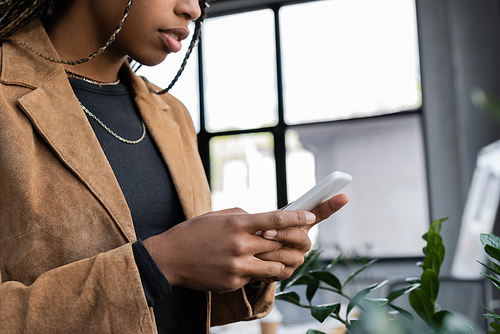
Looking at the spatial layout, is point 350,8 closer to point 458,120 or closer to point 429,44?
point 429,44

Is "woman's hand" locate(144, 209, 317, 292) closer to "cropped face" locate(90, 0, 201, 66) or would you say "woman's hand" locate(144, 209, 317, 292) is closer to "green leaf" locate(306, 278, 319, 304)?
"green leaf" locate(306, 278, 319, 304)

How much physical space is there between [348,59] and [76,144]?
3.74 m

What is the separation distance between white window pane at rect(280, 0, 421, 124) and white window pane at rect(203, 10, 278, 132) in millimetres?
171

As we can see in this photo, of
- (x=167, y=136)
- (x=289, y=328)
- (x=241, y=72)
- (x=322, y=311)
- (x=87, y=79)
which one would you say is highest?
(x=241, y=72)

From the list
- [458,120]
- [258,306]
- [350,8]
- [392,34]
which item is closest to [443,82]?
[458,120]

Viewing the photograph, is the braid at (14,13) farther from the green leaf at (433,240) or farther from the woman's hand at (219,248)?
the green leaf at (433,240)

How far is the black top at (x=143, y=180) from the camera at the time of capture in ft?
2.70

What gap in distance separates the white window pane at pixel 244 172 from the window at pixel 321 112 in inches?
0.4

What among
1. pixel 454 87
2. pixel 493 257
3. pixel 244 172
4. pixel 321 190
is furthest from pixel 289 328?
pixel 454 87

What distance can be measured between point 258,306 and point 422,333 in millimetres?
709

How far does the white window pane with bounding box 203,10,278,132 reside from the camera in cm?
430

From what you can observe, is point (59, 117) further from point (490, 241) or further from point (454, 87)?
point (454, 87)

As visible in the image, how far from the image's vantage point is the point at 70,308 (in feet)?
1.90

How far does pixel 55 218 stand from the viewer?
0.68 metres
